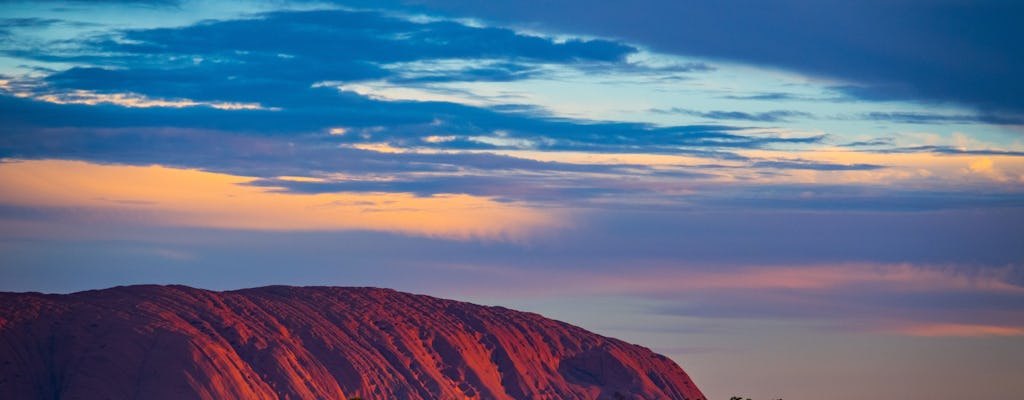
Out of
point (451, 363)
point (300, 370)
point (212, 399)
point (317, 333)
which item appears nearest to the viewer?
point (212, 399)

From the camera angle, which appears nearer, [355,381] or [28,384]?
[28,384]

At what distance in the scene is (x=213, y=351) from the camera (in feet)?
538

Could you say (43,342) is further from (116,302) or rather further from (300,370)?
(300,370)

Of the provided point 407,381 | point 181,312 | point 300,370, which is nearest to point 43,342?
point 181,312

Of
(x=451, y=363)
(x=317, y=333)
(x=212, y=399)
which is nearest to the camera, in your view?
(x=212, y=399)

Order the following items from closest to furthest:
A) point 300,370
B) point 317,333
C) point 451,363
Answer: point 300,370 → point 317,333 → point 451,363

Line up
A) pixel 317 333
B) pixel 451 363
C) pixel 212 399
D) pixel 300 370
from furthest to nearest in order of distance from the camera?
pixel 451 363 < pixel 317 333 < pixel 300 370 < pixel 212 399

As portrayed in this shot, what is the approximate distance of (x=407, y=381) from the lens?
18738 centimetres

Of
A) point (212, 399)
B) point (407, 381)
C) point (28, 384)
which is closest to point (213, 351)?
point (212, 399)

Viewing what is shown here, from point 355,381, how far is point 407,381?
9.40 meters

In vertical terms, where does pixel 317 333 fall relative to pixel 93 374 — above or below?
above

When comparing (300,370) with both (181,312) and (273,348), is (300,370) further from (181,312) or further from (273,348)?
(181,312)

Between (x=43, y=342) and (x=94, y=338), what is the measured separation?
5.58 meters

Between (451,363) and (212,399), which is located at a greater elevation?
(451,363)
